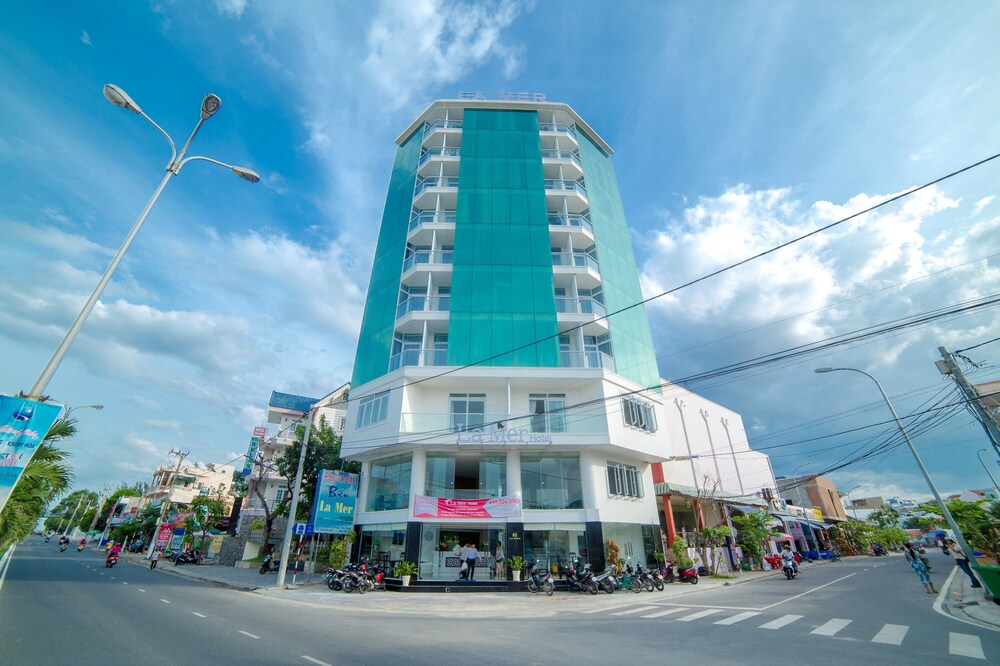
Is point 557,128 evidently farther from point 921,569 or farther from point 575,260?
point 921,569

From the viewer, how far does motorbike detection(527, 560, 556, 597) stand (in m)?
16.4

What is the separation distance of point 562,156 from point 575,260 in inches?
372

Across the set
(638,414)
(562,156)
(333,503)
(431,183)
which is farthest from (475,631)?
(562,156)

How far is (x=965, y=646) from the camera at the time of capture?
7387 millimetres

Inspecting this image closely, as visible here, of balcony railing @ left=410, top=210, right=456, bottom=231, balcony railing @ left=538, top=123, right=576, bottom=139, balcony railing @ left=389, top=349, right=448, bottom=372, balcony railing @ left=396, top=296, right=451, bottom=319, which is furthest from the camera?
balcony railing @ left=538, top=123, right=576, bottom=139

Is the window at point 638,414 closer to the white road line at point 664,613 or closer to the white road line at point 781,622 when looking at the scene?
the white road line at point 664,613

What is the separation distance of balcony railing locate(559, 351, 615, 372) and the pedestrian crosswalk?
446 inches

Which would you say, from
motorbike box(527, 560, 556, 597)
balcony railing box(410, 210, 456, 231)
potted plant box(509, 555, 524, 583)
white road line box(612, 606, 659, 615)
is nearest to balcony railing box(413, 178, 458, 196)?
balcony railing box(410, 210, 456, 231)

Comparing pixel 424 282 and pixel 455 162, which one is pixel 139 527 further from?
pixel 455 162

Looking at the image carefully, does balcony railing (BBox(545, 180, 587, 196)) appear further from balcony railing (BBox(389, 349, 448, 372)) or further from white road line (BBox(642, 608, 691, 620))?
white road line (BBox(642, 608, 691, 620))

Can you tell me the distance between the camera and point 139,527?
4647 centimetres

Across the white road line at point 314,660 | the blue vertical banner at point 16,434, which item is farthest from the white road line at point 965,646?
the blue vertical banner at point 16,434

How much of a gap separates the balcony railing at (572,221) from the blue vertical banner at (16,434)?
24.9 metres

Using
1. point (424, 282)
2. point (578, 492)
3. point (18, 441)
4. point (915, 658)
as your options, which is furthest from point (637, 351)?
point (18, 441)
